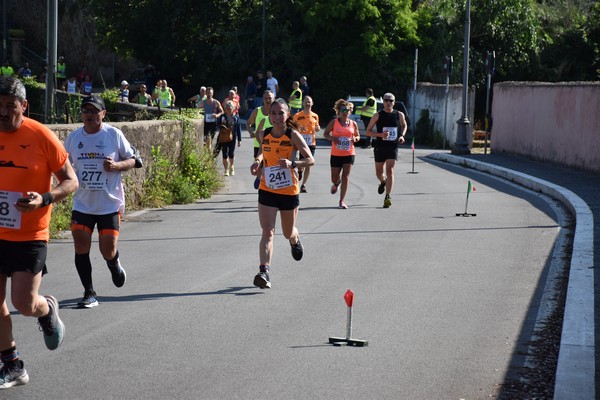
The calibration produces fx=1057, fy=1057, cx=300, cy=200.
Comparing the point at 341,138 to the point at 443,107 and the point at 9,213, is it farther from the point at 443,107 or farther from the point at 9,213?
the point at 443,107

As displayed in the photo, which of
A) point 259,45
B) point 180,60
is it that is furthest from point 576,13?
point 180,60

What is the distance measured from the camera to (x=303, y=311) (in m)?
8.82

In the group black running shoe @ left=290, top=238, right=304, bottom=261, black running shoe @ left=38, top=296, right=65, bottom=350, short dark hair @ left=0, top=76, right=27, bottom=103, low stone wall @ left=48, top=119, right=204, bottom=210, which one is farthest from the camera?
low stone wall @ left=48, top=119, right=204, bottom=210

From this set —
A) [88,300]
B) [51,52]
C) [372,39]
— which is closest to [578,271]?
[88,300]

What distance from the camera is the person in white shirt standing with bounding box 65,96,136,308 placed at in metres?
8.80

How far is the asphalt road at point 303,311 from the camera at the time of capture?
6.54m

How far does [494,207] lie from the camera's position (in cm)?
1792

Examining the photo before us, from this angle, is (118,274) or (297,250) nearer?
(118,274)

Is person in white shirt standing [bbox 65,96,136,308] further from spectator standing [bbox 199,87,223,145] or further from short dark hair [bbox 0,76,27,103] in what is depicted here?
spectator standing [bbox 199,87,223,145]

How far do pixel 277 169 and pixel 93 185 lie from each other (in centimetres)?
199

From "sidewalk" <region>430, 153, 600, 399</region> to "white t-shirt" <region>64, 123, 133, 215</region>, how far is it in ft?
12.6

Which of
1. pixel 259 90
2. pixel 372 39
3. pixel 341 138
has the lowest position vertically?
pixel 341 138

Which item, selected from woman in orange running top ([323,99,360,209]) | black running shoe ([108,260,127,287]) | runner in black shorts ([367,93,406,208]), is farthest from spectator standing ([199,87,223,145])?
black running shoe ([108,260,127,287])

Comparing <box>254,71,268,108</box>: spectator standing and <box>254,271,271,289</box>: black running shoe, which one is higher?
<box>254,71,268,108</box>: spectator standing
